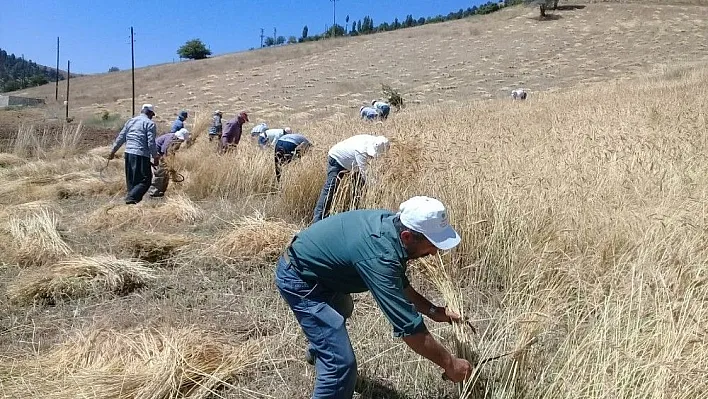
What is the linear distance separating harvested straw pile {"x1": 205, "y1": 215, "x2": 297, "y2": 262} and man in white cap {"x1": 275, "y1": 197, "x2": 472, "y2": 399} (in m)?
1.88

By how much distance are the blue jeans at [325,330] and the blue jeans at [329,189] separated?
2487 millimetres

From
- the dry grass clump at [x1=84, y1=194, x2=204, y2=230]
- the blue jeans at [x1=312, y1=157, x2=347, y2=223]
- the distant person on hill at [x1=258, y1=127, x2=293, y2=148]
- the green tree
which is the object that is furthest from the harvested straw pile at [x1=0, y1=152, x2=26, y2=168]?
the green tree

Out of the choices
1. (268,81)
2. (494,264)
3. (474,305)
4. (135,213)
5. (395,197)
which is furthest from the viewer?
(268,81)

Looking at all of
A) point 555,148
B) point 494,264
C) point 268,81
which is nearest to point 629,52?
point 268,81

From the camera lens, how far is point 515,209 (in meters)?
3.50

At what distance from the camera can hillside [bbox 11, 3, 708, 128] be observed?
2653 centimetres

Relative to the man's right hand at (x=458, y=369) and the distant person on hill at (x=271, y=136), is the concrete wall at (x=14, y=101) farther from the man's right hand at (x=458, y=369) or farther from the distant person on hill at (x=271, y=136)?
the man's right hand at (x=458, y=369)

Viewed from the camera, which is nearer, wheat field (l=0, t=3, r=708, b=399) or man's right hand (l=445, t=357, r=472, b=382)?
man's right hand (l=445, t=357, r=472, b=382)

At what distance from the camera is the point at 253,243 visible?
174 inches

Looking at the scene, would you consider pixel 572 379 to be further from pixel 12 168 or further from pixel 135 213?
pixel 12 168

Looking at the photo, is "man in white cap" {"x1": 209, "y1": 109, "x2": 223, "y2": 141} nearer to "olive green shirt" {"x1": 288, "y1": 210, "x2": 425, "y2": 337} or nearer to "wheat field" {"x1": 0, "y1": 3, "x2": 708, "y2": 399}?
"wheat field" {"x1": 0, "y1": 3, "x2": 708, "y2": 399}

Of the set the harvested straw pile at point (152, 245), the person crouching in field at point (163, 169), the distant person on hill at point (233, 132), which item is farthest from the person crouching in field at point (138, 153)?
the harvested straw pile at point (152, 245)

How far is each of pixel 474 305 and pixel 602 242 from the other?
0.77 metres

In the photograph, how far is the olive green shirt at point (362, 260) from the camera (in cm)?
190
